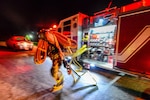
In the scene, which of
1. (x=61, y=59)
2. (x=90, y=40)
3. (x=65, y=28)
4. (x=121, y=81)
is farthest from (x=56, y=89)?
(x=65, y=28)

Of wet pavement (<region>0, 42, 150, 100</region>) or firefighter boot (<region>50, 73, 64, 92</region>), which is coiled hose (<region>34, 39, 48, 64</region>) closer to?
firefighter boot (<region>50, 73, 64, 92</region>)

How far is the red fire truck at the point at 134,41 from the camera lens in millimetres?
3740

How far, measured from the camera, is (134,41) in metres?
4.05

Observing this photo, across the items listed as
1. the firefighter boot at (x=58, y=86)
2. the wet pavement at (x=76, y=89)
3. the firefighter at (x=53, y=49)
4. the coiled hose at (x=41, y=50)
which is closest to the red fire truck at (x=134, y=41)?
the wet pavement at (x=76, y=89)

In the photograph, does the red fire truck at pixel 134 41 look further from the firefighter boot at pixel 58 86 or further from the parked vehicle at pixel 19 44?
the parked vehicle at pixel 19 44

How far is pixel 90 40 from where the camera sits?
299 inches

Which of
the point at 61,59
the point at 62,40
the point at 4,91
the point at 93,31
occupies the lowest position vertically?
the point at 4,91

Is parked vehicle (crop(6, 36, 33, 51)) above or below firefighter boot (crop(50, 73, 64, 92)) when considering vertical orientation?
above

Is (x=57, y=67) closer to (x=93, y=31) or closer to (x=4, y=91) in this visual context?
(x=4, y=91)

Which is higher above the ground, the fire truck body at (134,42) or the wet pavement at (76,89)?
the fire truck body at (134,42)

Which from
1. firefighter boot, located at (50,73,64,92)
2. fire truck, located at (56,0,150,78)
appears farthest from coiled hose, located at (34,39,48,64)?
fire truck, located at (56,0,150,78)

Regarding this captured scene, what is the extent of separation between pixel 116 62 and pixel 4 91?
3.77m

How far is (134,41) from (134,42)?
0.03 meters

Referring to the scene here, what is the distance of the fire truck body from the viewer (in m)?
3.74
